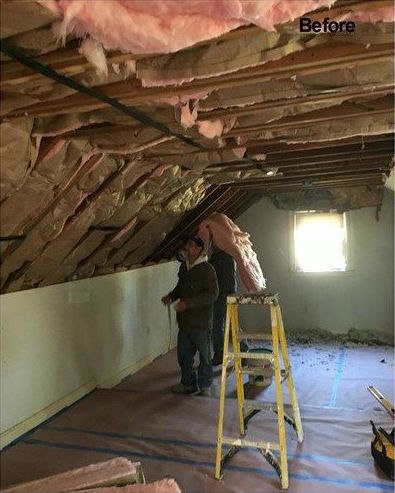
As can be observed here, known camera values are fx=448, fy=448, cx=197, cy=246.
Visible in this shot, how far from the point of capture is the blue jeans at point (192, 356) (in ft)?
13.1

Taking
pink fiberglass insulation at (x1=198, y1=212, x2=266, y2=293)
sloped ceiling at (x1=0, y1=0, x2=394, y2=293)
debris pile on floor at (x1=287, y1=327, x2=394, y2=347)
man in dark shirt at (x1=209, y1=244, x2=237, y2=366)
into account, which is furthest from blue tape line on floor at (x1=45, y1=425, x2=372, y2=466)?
debris pile on floor at (x1=287, y1=327, x2=394, y2=347)

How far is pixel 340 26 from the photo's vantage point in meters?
1.35

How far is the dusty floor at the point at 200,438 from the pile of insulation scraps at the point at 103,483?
43 centimetres

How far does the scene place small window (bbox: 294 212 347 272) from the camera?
6.22m

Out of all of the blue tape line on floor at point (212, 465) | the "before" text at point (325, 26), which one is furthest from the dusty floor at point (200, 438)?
the "before" text at point (325, 26)

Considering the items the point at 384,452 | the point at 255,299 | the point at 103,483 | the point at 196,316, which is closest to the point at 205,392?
the point at 196,316

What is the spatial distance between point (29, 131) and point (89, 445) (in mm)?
2131

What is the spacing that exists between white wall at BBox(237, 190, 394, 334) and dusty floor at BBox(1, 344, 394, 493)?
5.66ft

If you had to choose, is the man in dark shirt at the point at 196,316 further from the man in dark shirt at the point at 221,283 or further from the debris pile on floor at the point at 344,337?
the debris pile on floor at the point at 344,337

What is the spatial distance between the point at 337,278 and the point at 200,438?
12.2 feet

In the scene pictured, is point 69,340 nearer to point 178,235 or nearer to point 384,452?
point 178,235

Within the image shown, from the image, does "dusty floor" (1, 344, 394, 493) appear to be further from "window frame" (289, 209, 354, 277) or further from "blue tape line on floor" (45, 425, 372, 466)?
"window frame" (289, 209, 354, 277)

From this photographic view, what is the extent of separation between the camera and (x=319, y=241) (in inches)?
248

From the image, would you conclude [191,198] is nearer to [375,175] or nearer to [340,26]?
[375,175]
